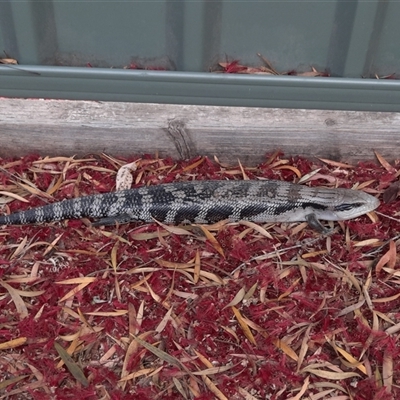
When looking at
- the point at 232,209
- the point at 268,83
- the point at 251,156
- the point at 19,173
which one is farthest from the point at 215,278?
the point at 19,173

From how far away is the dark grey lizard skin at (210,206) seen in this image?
3182 millimetres

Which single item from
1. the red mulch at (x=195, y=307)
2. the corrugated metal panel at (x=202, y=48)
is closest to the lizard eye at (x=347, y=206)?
the red mulch at (x=195, y=307)

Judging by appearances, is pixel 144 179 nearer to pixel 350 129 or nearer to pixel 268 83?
pixel 268 83

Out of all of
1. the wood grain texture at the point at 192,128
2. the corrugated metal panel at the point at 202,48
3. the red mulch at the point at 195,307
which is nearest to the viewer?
the red mulch at the point at 195,307

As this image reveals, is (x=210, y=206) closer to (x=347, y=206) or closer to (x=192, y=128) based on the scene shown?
(x=192, y=128)

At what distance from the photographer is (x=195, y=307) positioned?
2803 mm

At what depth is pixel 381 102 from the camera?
3301 millimetres

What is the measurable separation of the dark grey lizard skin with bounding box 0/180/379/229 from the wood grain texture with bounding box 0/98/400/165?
345 millimetres

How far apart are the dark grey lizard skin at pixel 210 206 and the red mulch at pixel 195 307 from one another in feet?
0.24

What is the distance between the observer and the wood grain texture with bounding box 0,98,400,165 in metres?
3.31

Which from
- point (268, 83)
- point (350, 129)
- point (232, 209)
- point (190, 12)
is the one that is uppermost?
point (190, 12)

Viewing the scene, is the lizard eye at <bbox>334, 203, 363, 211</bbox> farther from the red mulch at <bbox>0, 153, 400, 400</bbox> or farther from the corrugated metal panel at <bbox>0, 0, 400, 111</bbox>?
the corrugated metal panel at <bbox>0, 0, 400, 111</bbox>

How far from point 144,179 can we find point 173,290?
908 mm

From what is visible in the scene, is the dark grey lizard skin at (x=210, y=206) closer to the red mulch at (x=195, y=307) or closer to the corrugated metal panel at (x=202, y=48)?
the red mulch at (x=195, y=307)
